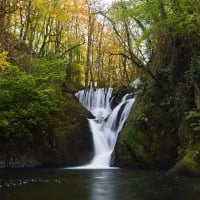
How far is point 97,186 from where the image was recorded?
36.6ft

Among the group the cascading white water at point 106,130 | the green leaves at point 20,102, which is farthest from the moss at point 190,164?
the green leaves at point 20,102

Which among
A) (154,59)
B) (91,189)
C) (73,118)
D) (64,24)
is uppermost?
(64,24)

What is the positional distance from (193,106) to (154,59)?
328cm

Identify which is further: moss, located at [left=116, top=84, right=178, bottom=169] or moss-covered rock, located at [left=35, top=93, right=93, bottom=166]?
moss-covered rock, located at [left=35, top=93, right=93, bottom=166]

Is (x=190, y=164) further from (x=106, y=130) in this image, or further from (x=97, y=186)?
(x=106, y=130)

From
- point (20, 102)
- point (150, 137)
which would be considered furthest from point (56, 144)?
point (150, 137)

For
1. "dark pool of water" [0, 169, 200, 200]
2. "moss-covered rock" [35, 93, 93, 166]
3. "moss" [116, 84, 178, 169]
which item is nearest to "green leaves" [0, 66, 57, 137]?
"moss-covered rock" [35, 93, 93, 166]

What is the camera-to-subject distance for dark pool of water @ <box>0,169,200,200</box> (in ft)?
31.1

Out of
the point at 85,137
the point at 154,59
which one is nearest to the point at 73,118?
the point at 85,137

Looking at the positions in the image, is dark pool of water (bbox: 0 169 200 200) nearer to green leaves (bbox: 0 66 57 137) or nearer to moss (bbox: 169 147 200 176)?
moss (bbox: 169 147 200 176)

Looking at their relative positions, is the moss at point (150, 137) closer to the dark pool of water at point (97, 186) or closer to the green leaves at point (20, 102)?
the dark pool of water at point (97, 186)

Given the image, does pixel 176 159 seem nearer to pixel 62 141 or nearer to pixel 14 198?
pixel 62 141

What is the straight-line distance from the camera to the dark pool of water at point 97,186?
9469mm

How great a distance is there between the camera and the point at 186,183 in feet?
37.5
